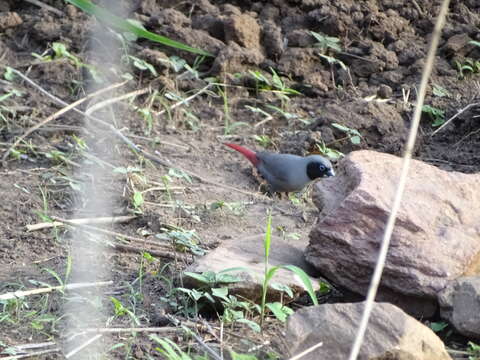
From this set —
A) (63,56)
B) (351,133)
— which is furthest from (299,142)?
(63,56)

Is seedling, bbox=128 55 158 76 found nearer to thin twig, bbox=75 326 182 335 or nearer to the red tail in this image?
the red tail

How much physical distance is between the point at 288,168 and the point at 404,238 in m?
1.94

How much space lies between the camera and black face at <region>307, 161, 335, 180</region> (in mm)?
5105

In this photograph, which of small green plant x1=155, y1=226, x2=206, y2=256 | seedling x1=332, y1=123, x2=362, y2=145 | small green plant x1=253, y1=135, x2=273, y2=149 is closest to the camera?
small green plant x1=155, y1=226, x2=206, y2=256

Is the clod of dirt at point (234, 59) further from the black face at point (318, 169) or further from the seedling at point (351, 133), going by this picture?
the black face at point (318, 169)

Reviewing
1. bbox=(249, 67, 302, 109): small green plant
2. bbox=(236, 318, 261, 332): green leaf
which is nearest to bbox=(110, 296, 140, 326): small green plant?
bbox=(236, 318, 261, 332): green leaf

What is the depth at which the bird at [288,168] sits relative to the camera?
5.01 meters

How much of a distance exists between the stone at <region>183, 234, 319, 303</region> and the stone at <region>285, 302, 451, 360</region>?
489 mm

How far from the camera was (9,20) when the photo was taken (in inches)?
230

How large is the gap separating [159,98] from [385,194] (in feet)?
8.73

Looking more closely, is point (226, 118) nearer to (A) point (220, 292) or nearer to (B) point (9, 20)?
(B) point (9, 20)

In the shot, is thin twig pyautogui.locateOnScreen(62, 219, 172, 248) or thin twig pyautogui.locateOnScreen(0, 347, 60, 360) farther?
thin twig pyautogui.locateOnScreen(62, 219, 172, 248)

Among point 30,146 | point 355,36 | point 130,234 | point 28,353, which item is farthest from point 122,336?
point 355,36

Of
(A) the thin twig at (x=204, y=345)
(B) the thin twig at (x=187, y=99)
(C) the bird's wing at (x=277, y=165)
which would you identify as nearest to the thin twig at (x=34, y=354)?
(A) the thin twig at (x=204, y=345)
